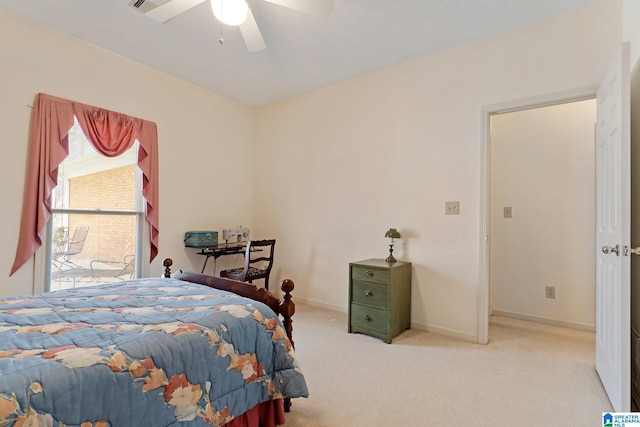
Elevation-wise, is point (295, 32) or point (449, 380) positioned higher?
point (295, 32)

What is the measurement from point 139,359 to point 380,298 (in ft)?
6.94

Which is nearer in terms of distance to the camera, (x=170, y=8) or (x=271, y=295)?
(x=271, y=295)

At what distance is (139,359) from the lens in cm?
108

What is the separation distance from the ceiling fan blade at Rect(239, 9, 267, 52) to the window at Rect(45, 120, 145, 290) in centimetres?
191

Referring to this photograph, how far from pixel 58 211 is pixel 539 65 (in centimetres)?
433

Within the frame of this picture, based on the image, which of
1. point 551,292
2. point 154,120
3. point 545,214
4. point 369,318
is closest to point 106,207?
point 154,120

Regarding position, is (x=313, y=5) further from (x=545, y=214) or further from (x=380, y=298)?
(x=545, y=214)

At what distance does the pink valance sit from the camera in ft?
8.67

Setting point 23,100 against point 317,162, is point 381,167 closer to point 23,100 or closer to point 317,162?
point 317,162

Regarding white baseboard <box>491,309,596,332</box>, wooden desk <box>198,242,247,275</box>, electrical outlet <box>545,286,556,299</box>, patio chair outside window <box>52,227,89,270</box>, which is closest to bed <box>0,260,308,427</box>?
patio chair outside window <box>52,227,89,270</box>

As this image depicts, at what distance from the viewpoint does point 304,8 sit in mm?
1928

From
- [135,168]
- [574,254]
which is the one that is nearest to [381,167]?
[574,254]

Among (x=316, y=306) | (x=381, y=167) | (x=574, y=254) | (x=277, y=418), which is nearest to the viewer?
(x=277, y=418)

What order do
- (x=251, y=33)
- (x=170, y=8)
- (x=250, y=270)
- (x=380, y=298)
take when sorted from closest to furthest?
(x=170, y=8), (x=251, y=33), (x=380, y=298), (x=250, y=270)
